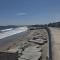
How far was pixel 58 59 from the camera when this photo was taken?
3.96 meters

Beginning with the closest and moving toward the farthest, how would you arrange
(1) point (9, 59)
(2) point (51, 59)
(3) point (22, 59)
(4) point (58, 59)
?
(2) point (51, 59)
(4) point (58, 59)
(1) point (9, 59)
(3) point (22, 59)

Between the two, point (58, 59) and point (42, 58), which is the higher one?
point (58, 59)

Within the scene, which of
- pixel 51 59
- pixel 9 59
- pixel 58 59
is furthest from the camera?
pixel 9 59

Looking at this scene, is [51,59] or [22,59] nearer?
[51,59]

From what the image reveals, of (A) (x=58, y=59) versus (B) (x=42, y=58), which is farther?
(B) (x=42, y=58)

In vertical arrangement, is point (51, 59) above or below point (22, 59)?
above

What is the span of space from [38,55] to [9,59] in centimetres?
145

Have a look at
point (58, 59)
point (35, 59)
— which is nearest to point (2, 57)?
point (35, 59)

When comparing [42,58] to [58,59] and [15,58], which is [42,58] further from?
[58,59]

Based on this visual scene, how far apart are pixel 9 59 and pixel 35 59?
1.10m

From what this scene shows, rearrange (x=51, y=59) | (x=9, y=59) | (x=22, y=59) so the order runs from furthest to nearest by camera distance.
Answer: (x=22, y=59) < (x=9, y=59) < (x=51, y=59)

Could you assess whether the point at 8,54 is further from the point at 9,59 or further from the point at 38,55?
the point at 38,55

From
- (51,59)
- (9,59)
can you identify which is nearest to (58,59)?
Answer: (51,59)

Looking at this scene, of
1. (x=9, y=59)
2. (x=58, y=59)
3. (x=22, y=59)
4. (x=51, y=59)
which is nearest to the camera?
(x=51, y=59)
